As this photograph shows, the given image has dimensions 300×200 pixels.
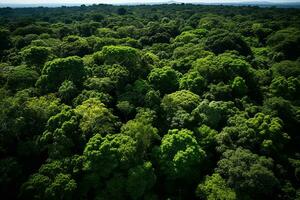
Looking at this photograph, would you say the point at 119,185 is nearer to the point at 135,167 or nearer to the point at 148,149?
the point at 135,167

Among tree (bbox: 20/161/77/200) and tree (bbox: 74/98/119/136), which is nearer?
tree (bbox: 20/161/77/200)

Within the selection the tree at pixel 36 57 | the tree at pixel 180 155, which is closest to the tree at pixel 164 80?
the tree at pixel 180 155

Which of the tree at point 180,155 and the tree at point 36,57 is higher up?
the tree at point 36,57

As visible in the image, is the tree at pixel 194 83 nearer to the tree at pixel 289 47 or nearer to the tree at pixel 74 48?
the tree at pixel 74 48

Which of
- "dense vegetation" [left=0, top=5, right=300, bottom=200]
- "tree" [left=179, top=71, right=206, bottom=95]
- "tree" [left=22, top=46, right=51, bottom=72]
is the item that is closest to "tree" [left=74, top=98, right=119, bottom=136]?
"dense vegetation" [left=0, top=5, right=300, bottom=200]

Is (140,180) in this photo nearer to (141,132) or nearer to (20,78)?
(141,132)

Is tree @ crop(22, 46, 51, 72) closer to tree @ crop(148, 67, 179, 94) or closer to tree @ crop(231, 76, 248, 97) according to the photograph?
tree @ crop(148, 67, 179, 94)
